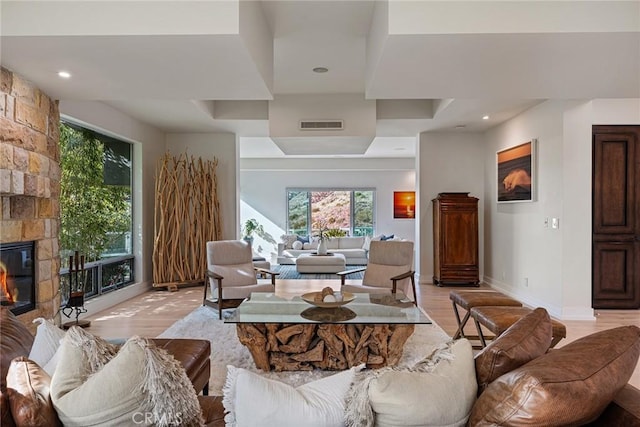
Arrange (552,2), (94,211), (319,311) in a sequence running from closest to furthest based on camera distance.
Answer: (552,2) < (319,311) < (94,211)

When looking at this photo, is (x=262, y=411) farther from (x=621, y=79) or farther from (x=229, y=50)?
(x=621, y=79)

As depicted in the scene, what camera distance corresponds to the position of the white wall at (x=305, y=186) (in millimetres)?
10867

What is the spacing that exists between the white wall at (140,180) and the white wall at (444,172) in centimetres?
439

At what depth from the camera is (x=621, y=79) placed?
3.38 m

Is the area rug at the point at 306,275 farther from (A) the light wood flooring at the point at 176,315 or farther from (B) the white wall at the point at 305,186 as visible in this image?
(B) the white wall at the point at 305,186

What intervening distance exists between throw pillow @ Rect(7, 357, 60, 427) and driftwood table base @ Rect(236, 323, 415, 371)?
1.84 meters

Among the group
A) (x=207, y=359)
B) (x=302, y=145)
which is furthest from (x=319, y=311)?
(x=302, y=145)

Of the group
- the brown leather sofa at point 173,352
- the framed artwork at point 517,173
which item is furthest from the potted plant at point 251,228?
the brown leather sofa at point 173,352

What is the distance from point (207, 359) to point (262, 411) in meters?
1.51

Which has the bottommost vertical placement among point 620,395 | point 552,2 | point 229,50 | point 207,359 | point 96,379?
point 207,359

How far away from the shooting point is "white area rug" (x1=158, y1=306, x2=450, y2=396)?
2.88 metres

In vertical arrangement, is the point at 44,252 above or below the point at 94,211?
below

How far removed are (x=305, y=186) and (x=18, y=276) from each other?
7878 mm

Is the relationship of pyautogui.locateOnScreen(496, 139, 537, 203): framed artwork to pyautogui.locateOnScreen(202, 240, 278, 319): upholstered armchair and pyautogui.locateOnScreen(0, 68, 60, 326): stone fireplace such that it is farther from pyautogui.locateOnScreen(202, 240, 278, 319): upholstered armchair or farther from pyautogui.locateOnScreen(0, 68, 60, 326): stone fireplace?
pyautogui.locateOnScreen(0, 68, 60, 326): stone fireplace
